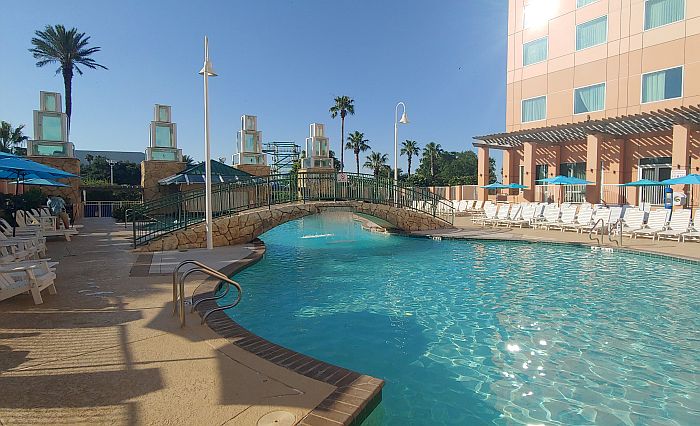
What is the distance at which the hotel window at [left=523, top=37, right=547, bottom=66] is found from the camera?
26359 mm

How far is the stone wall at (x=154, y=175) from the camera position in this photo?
23250 millimetres

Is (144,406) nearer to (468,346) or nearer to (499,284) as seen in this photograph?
(468,346)

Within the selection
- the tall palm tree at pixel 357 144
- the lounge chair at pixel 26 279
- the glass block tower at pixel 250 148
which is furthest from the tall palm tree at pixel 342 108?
the lounge chair at pixel 26 279

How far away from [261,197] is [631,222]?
13.5 metres

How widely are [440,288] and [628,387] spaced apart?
161 inches

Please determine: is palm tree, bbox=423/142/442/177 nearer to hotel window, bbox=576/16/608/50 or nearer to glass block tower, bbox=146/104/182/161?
hotel window, bbox=576/16/608/50

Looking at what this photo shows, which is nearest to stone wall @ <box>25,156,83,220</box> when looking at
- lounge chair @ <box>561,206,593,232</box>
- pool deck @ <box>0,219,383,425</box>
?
pool deck @ <box>0,219,383,425</box>

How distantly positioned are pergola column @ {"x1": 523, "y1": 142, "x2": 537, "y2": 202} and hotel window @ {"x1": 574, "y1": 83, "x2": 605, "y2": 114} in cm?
325

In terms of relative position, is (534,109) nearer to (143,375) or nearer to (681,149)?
(681,149)

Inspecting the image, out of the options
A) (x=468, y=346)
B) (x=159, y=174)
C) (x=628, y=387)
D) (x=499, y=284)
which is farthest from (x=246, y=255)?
(x=159, y=174)

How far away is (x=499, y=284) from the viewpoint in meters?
8.32

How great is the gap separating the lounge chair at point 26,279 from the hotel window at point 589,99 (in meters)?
26.5

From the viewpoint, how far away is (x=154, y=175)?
23.5 meters

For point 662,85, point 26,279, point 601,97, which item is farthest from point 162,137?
point 662,85
